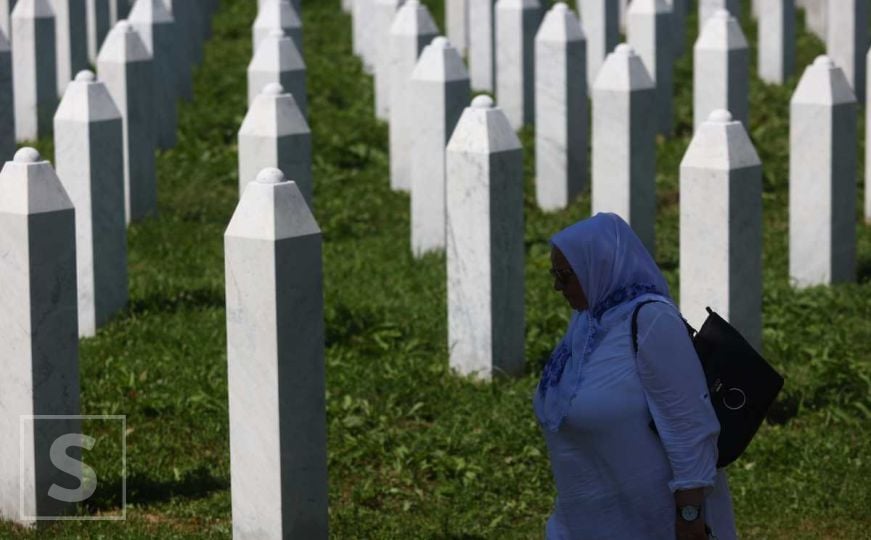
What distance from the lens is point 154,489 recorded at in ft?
23.2

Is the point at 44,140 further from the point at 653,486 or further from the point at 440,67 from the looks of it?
the point at 653,486

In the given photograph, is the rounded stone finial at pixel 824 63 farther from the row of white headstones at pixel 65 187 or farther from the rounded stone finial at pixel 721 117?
the row of white headstones at pixel 65 187

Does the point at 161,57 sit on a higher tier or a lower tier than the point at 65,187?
higher

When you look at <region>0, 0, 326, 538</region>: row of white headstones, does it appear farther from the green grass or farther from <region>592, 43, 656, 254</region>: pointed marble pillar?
<region>592, 43, 656, 254</region>: pointed marble pillar

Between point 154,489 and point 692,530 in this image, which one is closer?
point 692,530

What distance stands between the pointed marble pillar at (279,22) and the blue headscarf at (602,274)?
8354 mm

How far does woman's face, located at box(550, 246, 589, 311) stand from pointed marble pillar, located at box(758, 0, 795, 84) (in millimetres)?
10040

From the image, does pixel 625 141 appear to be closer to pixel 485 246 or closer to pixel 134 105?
pixel 485 246

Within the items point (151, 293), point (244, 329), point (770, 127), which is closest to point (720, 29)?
point (770, 127)

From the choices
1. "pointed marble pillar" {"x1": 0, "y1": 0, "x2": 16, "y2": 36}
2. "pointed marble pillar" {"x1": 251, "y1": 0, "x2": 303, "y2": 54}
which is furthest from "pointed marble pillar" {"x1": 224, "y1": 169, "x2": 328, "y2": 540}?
"pointed marble pillar" {"x1": 0, "y1": 0, "x2": 16, "y2": 36}

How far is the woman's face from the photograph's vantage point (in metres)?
5.01

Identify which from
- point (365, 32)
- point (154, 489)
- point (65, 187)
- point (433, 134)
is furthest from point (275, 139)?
point (365, 32)

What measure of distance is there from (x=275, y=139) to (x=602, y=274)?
4326mm

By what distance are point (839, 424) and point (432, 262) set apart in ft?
9.66
